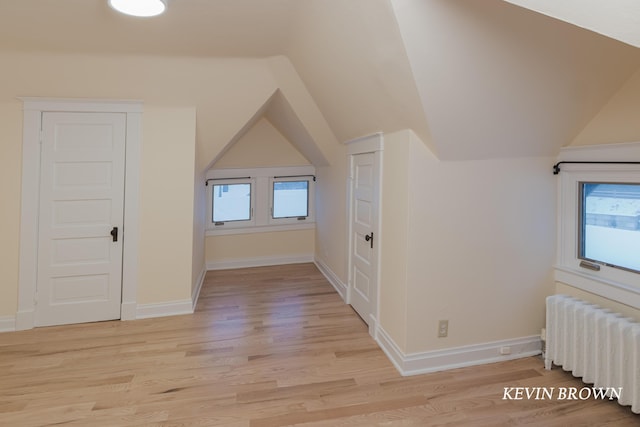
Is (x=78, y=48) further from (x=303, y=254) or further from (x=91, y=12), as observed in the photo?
(x=303, y=254)

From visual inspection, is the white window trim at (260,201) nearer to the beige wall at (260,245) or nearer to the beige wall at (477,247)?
the beige wall at (260,245)

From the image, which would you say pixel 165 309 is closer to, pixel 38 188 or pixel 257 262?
pixel 38 188

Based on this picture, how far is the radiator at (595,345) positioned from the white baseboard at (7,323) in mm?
4638

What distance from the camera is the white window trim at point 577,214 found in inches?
84.6

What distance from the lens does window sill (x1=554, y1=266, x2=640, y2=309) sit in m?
2.14

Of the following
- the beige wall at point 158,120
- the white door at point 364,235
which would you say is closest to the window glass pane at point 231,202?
the beige wall at point 158,120

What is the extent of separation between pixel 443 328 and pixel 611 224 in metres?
1.38

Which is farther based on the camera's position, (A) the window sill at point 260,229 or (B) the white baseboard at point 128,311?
(A) the window sill at point 260,229

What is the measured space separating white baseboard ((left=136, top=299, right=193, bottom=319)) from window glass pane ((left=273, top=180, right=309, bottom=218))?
7.35 feet

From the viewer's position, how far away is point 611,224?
2.32 metres

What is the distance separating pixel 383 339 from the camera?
279cm

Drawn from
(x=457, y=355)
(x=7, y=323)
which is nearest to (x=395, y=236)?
(x=457, y=355)

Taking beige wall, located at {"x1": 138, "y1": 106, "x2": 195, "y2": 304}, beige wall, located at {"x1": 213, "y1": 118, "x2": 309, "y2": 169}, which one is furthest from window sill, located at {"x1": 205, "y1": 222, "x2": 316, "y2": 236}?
beige wall, located at {"x1": 138, "y1": 106, "x2": 195, "y2": 304}

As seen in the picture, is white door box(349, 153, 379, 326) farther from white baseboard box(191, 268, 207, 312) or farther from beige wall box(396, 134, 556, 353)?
white baseboard box(191, 268, 207, 312)
